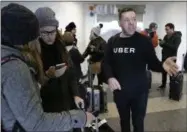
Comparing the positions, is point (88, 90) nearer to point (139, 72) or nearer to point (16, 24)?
point (139, 72)

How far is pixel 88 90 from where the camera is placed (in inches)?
105

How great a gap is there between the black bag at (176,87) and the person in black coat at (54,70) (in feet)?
6.52

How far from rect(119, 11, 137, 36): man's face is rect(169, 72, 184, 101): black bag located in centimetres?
143

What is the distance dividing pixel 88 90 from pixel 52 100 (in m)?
1.19

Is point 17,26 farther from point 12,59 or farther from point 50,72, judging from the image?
point 50,72

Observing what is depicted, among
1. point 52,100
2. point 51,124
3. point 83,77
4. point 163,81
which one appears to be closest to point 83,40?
point 83,77

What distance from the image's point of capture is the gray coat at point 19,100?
823 millimetres

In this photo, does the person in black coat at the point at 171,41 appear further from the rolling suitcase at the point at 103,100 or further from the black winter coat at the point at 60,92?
the black winter coat at the point at 60,92

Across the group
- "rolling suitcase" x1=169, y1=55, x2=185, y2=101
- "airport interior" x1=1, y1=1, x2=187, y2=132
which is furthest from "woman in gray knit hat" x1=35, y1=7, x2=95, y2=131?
"rolling suitcase" x1=169, y1=55, x2=185, y2=101

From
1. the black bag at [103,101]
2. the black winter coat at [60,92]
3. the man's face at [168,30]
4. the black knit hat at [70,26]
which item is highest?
the black knit hat at [70,26]

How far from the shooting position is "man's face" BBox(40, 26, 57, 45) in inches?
61.4

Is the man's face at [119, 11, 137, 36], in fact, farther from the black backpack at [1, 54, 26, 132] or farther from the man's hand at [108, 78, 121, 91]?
the black backpack at [1, 54, 26, 132]

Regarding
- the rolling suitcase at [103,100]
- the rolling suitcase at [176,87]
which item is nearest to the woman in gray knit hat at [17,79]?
the rolling suitcase at [103,100]

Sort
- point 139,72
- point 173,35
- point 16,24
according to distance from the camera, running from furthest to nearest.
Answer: point 173,35
point 139,72
point 16,24
